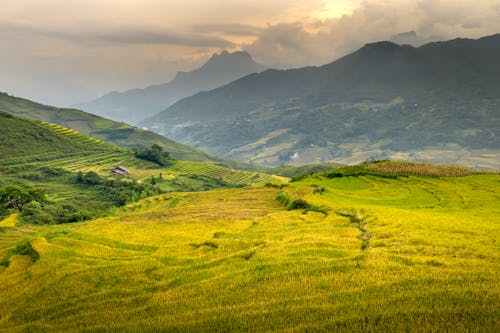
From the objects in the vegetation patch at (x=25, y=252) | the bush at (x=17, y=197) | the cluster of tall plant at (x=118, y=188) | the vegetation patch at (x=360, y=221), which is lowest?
the cluster of tall plant at (x=118, y=188)

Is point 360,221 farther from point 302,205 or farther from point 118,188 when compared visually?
point 118,188

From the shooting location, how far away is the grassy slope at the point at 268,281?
44.7 ft

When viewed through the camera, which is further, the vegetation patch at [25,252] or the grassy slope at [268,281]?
the vegetation patch at [25,252]

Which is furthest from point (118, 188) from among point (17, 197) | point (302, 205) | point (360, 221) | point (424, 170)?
point (360, 221)

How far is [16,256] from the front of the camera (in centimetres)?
2470

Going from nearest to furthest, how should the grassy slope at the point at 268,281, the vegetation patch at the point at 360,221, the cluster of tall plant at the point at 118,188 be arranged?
the grassy slope at the point at 268,281, the vegetation patch at the point at 360,221, the cluster of tall plant at the point at 118,188

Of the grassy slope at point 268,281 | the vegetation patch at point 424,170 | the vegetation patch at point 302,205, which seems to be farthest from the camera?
the vegetation patch at point 424,170

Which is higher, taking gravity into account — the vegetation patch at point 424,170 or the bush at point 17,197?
the vegetation patch at point 424,170

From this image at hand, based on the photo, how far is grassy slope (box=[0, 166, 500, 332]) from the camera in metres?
13.6

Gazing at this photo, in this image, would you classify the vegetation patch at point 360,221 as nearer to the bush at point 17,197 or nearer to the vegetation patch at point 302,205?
the vegetation patch at point 302,205

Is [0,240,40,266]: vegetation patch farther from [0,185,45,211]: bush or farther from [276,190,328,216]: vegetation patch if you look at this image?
[0,185,45,211]: bush

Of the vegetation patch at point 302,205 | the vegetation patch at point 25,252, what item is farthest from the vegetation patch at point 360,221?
the vegetation patch at point 25,252

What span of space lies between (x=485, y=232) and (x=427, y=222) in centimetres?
505

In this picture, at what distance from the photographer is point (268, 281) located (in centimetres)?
1752
